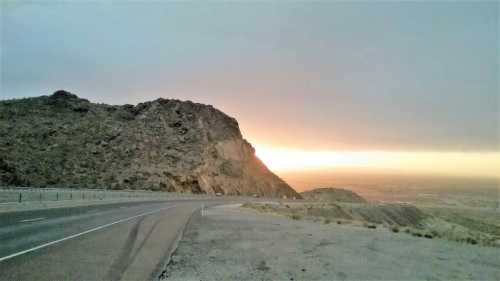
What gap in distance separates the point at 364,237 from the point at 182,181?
176ft

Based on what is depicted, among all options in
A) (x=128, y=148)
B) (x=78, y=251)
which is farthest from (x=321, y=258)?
(x=128, y=148)

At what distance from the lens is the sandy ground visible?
402 inches

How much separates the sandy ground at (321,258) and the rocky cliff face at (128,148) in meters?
48.2

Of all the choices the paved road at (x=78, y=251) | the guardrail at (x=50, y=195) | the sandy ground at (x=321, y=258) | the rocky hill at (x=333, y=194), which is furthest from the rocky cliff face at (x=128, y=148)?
the sandy ground at (x=321, y=258)

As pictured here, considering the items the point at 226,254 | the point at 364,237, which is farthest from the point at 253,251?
the point at 364,237

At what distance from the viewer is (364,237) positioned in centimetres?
1795

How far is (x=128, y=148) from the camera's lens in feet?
235

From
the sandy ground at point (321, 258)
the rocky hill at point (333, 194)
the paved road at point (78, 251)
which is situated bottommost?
the rocky hill at point (333, 194)

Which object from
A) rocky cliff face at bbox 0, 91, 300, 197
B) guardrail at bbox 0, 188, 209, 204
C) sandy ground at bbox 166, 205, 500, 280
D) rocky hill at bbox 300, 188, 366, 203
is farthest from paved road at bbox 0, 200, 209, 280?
rocky hill at bbox 300, 188, 366, 203

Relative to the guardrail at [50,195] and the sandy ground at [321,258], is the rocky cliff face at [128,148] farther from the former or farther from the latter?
the sandy ground at [321,258]

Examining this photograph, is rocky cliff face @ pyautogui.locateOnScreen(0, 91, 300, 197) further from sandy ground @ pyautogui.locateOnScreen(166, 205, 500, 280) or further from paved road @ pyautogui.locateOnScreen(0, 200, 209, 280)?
sandy ground @ pyautogui.locateOnScreen(166, 205, 500, 280)

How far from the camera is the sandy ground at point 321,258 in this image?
1022 cm

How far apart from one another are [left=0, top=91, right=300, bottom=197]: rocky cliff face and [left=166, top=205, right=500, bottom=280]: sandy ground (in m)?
48.2

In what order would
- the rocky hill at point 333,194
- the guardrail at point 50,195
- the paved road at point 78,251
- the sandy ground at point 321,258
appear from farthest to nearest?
the rocky hill at point 333,194 < the guardrail at point 50,195 < the sandy ground at point 321,258 < the paved road at point 78,251
